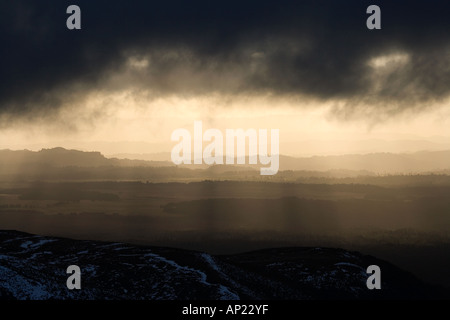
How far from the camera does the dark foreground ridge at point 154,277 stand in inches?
Answer: 4186

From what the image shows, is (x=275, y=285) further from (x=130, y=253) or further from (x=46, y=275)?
(x=46, y=275)

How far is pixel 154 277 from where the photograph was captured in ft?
455

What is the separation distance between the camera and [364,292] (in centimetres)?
18362

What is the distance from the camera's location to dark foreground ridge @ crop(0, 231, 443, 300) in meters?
106
